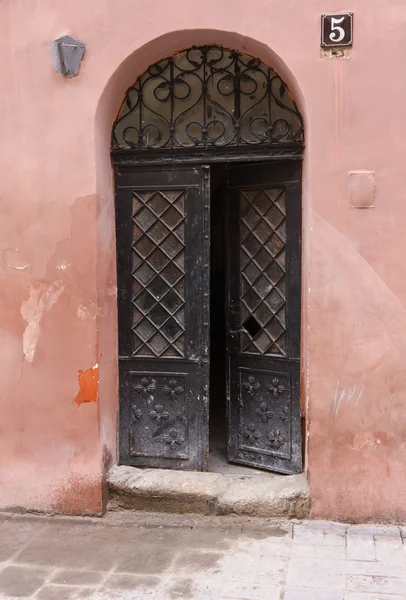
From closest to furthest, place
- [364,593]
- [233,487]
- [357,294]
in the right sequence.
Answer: [364,593], [357,294], [233,487]

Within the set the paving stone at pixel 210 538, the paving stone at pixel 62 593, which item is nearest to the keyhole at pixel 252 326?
the paving stone at pixel 210 538

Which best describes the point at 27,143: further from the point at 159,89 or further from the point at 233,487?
the point at 233,487

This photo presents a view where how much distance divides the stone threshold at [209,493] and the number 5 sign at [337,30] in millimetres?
3031

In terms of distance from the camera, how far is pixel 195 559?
427 centimetres

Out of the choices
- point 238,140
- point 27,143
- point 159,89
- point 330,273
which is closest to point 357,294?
point 330,273

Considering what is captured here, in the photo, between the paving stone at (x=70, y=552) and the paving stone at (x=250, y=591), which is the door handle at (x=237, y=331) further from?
the paving stone at (x=250, y=591)

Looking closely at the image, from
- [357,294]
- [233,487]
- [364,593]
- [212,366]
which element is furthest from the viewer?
[212,366]

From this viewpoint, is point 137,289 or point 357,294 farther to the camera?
point 137,289

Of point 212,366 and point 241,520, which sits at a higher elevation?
point 212,366

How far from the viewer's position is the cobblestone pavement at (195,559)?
388 centimetres

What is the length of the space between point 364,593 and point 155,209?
118 inches

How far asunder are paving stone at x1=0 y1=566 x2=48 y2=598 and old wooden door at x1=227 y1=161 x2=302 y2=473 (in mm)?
1851

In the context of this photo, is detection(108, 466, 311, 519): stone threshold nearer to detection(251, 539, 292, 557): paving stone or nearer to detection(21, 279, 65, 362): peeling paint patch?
detection(251, 539, 292, 557): paving stone

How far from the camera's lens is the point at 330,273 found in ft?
15.3
